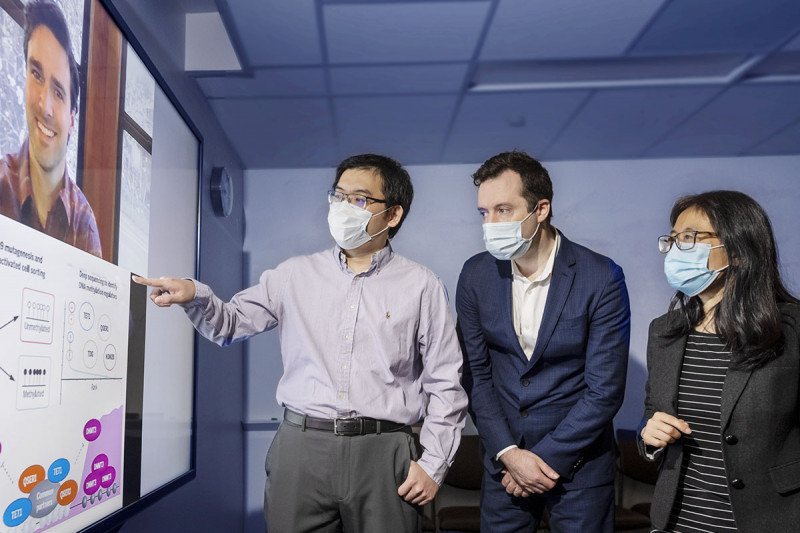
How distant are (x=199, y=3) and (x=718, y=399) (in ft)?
8.38

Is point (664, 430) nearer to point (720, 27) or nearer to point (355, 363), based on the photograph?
point (355, 363)

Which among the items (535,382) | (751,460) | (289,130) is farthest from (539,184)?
(289,130)

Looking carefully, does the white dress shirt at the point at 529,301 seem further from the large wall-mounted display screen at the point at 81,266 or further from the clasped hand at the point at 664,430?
the large wall-mounted display screen at the point at 81,266

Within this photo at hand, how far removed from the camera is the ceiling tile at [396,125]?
11.8ft

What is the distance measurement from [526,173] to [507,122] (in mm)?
1773

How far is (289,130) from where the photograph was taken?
152 inches

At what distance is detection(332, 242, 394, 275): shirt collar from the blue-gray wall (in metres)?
0.66

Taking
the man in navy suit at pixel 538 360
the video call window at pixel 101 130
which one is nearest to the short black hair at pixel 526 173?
the man in navy suit at pixel 538 360

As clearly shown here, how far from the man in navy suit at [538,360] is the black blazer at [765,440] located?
0.32m

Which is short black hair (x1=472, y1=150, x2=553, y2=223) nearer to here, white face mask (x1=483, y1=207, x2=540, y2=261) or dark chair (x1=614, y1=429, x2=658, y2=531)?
white face mask (x1=483, y1=207, x2=540, y2=261)

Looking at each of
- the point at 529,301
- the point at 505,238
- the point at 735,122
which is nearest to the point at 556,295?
the point at 529,301

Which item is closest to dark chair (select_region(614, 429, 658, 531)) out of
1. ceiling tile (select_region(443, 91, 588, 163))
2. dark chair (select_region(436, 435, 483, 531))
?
dark chair (select_region(436, 435, 483, 531))

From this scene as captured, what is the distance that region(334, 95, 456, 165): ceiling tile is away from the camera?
359cm

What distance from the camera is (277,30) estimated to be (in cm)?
293
